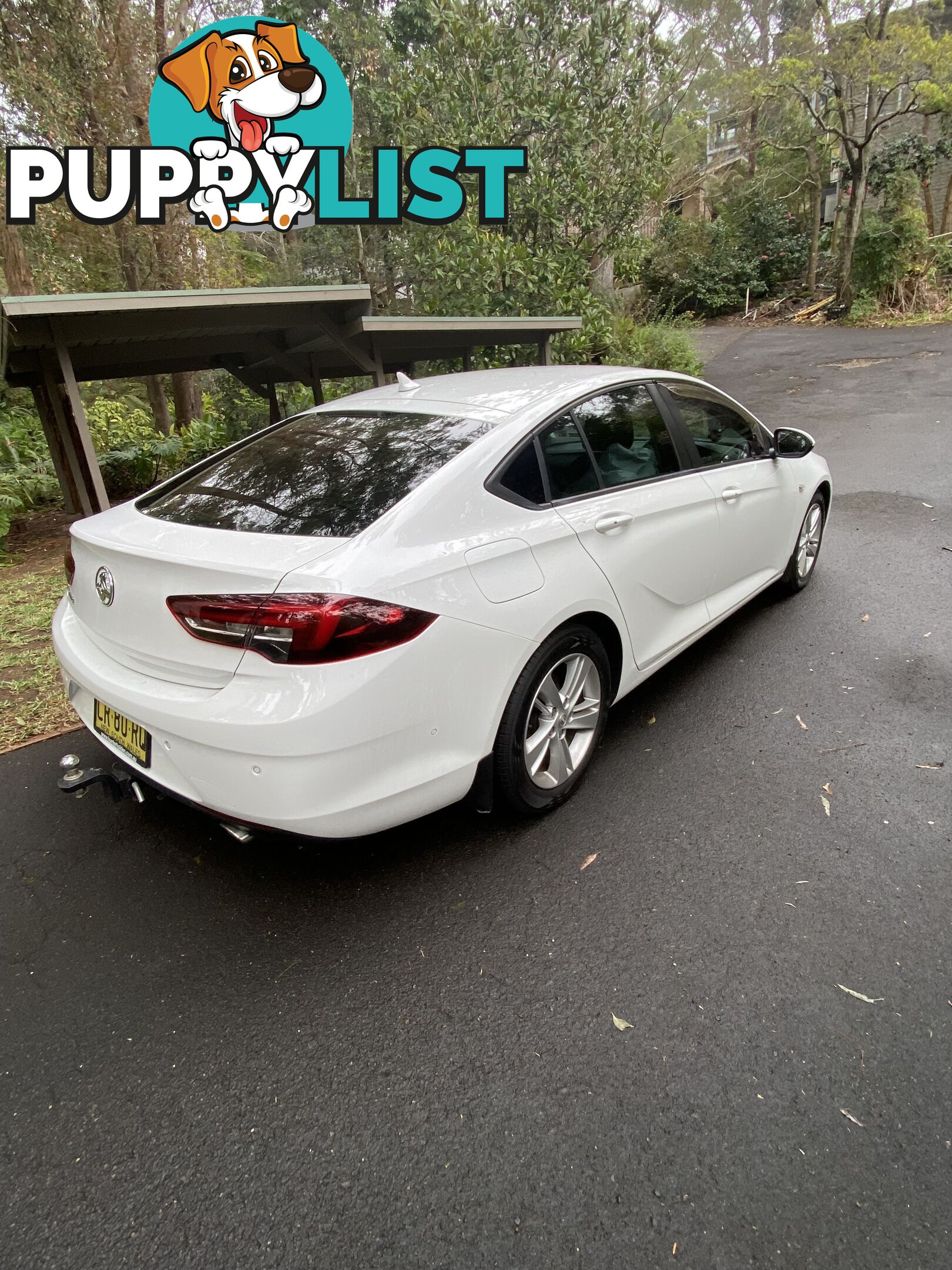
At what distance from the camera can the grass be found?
147 inches

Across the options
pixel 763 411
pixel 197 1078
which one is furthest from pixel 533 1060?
pixel 763 411

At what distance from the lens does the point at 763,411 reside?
37.5ft

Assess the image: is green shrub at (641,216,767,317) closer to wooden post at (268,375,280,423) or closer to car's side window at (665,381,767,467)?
wooden post at (268,375,280,423)

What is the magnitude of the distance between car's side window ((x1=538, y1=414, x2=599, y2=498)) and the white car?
0.04 ft

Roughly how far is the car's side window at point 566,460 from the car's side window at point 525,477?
58 mm

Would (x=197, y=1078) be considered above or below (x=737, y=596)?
below

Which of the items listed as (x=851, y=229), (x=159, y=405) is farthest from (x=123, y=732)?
(x=851, y=229)

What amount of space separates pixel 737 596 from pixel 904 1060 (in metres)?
2.43

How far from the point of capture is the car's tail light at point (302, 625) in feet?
6.58

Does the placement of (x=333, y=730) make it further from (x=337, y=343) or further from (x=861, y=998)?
(x=337, y=343)

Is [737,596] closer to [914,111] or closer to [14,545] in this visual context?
[14,545]

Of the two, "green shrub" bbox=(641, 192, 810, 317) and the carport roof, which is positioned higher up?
"green shrub" bbox=(641, 192, 810, 317)

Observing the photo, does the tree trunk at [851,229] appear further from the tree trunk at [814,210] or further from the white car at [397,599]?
the white car at [397,599]

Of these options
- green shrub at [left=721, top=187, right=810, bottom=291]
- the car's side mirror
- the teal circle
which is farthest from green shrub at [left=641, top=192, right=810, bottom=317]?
the car's side mirror
